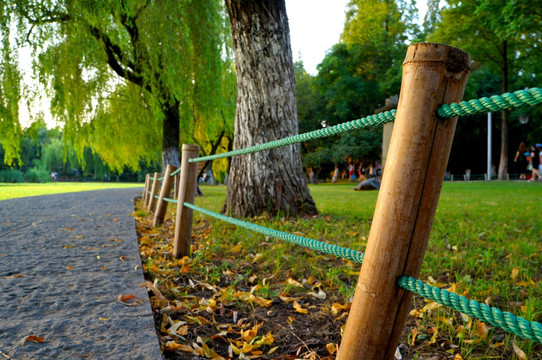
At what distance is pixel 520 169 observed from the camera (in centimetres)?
3525

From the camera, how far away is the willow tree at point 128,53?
30.4ft

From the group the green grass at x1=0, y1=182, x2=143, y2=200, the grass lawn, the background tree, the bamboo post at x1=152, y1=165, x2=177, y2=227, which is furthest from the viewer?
the background tree

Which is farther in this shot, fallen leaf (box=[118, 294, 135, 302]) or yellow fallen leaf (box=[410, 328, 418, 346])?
fallen leaf (box=[118, 294, 135, 302])

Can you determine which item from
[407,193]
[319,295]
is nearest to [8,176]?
[319,295]

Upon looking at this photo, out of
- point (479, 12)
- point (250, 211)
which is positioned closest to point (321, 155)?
point (479, 12)

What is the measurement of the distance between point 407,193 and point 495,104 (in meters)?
0.31

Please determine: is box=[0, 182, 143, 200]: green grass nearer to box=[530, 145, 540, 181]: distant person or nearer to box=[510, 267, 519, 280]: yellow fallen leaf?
box=[510, 267, 519, 280]: yellow fallen leaf

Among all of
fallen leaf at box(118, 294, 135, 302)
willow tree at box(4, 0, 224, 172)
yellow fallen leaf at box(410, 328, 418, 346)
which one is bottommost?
fallen leaf at box(118, 294, 135, 302)

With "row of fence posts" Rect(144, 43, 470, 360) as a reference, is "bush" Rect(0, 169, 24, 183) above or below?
below

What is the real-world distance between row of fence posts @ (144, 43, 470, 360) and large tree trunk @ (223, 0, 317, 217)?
13.1 ft

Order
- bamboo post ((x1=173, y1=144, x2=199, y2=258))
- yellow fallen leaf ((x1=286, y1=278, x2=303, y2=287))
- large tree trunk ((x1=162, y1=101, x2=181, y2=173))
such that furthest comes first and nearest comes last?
1. large tree trunk ((x1=162, y1=101, x2=181, y2=173))
2. bamboo post ((x1=173, y1=144, x2=199, y2=258))
3. yellow fallen leaf ((x1=286, y1=278, x2=303, y2=287))

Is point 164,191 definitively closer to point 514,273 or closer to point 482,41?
point 514,273

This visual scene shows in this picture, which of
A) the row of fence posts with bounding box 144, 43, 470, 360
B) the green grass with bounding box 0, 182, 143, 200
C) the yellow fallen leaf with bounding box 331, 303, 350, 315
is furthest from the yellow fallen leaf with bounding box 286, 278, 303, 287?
the green grass with bounding box 0, 182, 143, 200

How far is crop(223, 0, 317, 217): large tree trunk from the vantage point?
5.26m
